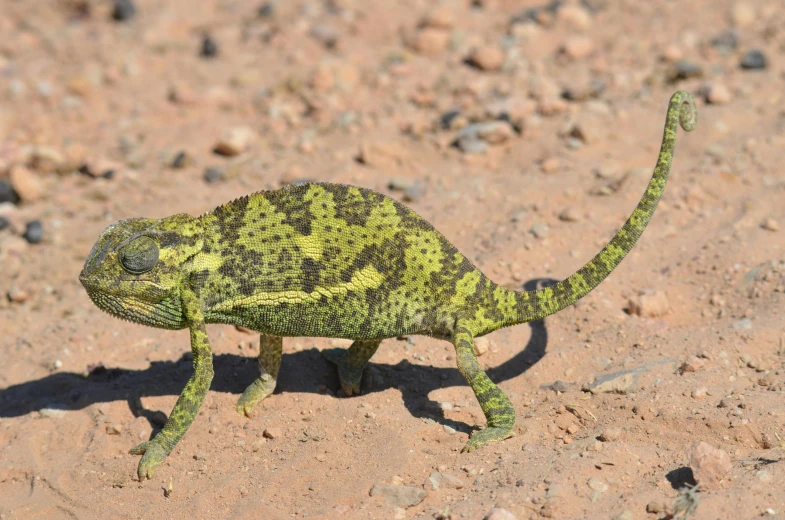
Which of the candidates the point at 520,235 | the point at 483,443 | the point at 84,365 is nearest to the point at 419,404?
the point at 483,443

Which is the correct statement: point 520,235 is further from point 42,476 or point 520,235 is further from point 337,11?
point 337,11

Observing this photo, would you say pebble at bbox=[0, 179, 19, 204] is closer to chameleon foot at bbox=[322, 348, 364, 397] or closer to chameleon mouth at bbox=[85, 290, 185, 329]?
chameleon mouth at bbox=[85, 290, 185, 329]

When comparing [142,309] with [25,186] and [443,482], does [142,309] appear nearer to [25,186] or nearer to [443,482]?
[443,482]

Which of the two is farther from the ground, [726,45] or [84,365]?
[726,45]

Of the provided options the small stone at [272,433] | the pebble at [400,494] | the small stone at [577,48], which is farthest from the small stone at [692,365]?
the small stone at [577,48]

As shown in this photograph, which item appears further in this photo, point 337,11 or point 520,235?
point 337,11

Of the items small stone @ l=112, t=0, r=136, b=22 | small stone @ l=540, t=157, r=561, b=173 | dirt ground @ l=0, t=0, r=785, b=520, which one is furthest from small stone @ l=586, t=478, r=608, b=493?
small stone @ l=112, t=0, r=136, b=22
